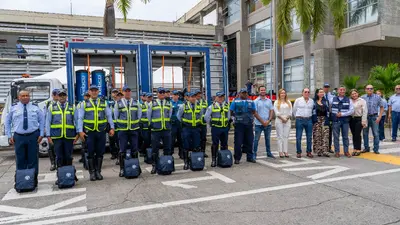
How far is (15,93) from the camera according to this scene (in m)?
9.68

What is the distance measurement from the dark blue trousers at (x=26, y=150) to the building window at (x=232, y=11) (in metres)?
24.6

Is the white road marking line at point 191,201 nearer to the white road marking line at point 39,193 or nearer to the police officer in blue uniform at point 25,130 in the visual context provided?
the white road marking line at point 39,193

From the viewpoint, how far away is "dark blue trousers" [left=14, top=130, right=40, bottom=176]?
638 cm

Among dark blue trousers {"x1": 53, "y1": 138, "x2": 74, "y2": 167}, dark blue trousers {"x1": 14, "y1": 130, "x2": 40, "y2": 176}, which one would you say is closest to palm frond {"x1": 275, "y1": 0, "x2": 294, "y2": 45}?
dark blue trousers {"x1": 53, "y1": 138, "x2": 74, "y2": 167}

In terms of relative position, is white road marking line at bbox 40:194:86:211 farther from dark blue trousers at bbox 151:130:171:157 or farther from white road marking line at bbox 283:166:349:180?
white road marking line at bbox 283:166:349:180

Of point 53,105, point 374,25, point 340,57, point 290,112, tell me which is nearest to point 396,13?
point 374,25

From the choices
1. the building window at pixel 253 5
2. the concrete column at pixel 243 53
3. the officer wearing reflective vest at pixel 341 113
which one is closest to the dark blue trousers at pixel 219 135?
the officer wearing reflective vest at pixel 341 113

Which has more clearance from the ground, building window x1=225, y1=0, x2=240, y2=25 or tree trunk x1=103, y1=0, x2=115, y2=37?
building window x1=225, y1=0, x2=240, y2=25

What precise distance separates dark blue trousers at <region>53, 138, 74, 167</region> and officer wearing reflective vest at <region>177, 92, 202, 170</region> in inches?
96.5

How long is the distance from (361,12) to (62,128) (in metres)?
17.9

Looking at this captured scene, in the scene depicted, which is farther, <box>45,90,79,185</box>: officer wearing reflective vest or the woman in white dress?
the woman in white dress

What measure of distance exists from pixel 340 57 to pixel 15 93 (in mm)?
17572

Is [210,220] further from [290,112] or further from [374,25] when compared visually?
[374,25]

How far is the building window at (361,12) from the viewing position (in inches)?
720
